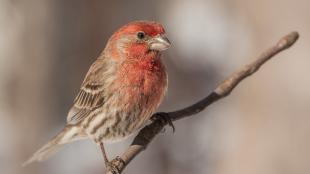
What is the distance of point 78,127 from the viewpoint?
19.2 ft

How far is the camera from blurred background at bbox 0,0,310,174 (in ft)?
29.0

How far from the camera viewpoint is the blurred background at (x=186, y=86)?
29.0 ft

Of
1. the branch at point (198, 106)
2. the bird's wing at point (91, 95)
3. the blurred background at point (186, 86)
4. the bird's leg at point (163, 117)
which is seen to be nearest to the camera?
the branch at point (198, 106)

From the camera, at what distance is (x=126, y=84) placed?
5.36 metres

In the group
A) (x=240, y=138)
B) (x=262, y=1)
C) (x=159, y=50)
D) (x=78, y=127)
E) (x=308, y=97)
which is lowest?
(x=240, y=138)

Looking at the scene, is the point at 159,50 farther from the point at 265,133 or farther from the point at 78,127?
the point at 265,133

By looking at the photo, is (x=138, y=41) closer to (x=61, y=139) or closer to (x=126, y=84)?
(x=126, y=84)

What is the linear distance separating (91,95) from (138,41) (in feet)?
2.41

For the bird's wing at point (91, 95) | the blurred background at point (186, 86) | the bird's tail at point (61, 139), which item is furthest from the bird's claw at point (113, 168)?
the blurred background at point (186, 86)

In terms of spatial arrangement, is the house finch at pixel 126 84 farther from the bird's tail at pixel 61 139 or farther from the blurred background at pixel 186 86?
the blurred background at pixel 186 86

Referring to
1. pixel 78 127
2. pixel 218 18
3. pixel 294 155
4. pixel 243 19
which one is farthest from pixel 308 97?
pixel 218 18

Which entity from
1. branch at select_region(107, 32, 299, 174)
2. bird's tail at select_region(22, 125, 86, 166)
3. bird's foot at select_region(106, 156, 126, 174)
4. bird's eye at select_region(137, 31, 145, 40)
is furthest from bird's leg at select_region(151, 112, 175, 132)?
bird's tail at select_region(22, 125, 86, 166)

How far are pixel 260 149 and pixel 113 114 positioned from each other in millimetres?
4148

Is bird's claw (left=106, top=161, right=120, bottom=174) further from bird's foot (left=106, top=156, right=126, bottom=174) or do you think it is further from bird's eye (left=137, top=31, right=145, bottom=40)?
bird's eye (left=137, top=31, right=145, bottom=40)
